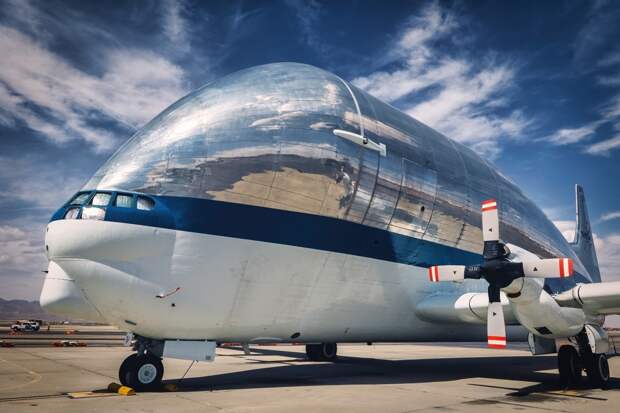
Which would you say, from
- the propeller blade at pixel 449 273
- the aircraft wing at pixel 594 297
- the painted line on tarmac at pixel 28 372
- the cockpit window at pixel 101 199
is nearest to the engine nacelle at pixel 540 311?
the aircraft wing at pixel 594 297

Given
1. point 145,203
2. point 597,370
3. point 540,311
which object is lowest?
point 597,370

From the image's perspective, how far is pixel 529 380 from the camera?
627 inches

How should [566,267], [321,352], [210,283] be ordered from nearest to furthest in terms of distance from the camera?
[566,267] → [210,283] → [321,352]

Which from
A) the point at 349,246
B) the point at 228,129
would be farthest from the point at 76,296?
the point at 349,246

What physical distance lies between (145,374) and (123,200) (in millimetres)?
4188

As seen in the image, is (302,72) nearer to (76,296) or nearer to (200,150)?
(200,150)

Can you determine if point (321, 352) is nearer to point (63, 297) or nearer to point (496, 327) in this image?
point (496, 327)

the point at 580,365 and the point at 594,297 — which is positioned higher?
the point at 594,297

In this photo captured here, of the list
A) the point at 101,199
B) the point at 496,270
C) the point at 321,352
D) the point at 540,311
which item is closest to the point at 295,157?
the point at 101,199

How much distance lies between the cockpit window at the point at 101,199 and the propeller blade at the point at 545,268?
33.6ft

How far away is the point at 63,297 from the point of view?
445 inches

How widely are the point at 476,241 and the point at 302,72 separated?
29.3 feet

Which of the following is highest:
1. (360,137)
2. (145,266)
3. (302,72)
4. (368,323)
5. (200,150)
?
(302,72)

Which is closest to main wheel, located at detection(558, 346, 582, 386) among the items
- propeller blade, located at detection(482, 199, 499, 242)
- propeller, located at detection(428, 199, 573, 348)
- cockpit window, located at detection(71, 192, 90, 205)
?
propeller, located at detection(428, 199, 573, 348)
